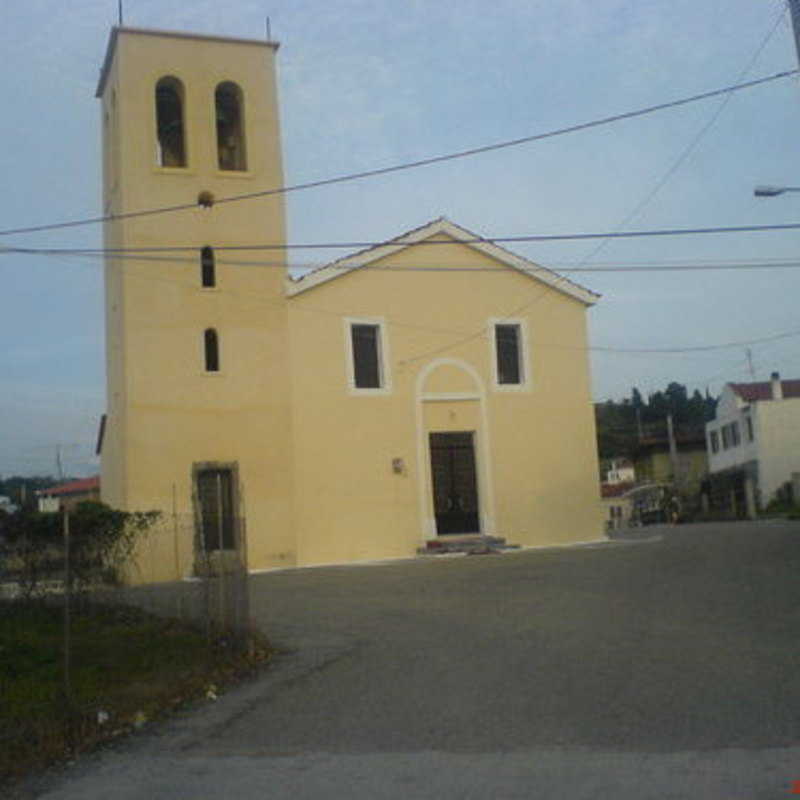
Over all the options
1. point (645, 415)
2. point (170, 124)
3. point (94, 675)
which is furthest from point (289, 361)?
point (645, 415)

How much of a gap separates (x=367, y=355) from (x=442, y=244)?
353 centimetres

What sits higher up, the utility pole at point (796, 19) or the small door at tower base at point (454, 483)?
the utility pole at point (796, 19)

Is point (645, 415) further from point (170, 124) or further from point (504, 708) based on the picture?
point (504, 708)

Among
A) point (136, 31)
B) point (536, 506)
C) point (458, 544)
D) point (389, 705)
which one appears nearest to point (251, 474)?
point (458, 544)

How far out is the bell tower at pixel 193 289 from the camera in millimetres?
27547

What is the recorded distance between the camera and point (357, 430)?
29.2 m

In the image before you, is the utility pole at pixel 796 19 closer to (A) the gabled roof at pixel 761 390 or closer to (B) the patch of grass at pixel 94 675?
(B) the patch of grass at pixel 94 675

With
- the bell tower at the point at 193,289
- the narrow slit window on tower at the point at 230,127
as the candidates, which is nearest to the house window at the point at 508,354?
the bell tower at the point at 193,289

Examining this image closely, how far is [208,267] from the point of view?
2850 cm

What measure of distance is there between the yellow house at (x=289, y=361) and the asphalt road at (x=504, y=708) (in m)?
10.6

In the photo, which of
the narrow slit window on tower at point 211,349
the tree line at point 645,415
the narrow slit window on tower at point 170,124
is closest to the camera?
the narrow slit window on tower at point 211,349

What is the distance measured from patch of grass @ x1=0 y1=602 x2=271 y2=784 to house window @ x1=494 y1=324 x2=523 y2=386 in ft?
50.1

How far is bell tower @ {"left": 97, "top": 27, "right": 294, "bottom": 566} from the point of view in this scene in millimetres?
27547

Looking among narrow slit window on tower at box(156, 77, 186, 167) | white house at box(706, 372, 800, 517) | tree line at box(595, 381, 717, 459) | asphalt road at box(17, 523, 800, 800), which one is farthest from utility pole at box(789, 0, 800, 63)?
tree line at box(595, 381, 717, 459)
